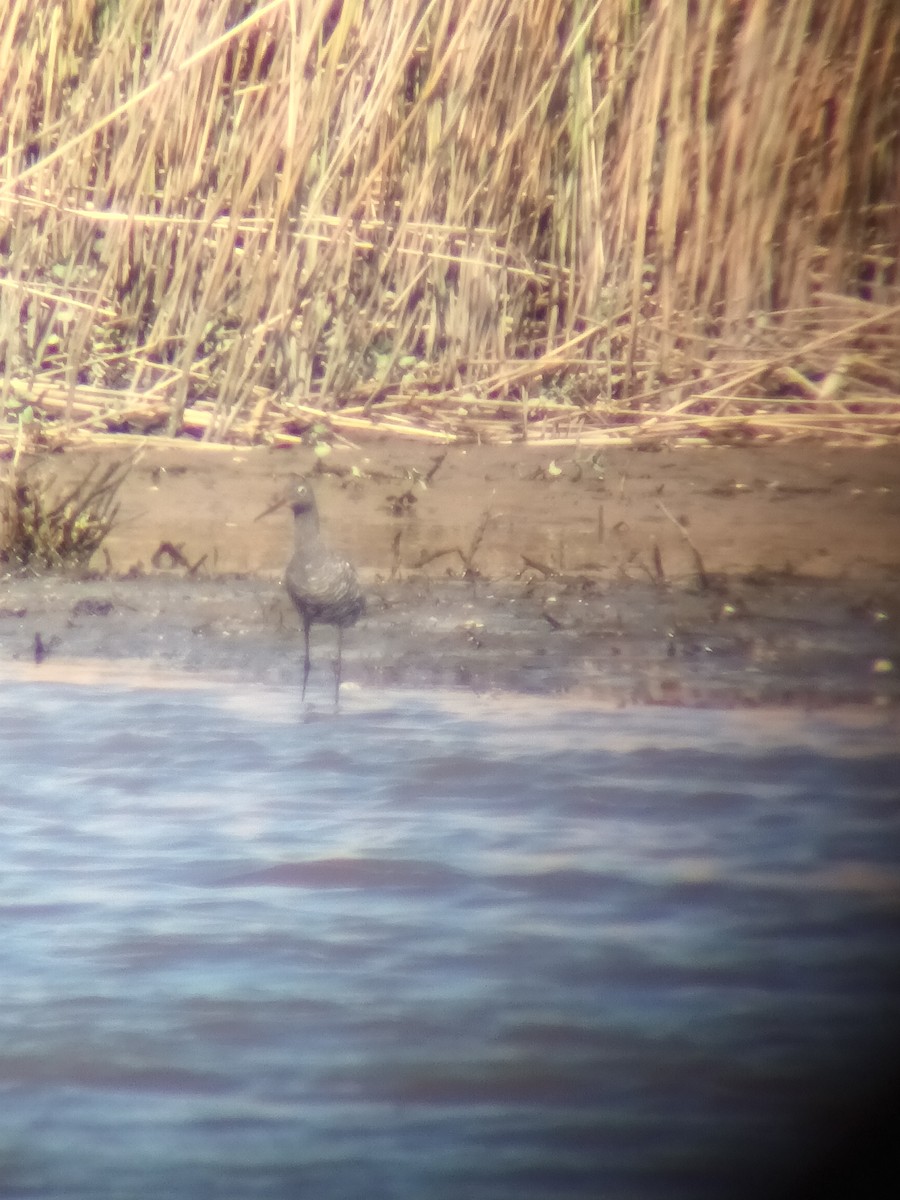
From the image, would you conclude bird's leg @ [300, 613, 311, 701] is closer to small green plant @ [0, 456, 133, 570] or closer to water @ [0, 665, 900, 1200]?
water @ [0, 665, 900, 1200]

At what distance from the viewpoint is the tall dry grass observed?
112 inches

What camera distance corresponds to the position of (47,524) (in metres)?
3.09

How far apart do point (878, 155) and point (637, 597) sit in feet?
2.50

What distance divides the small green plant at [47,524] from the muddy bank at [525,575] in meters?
0.04

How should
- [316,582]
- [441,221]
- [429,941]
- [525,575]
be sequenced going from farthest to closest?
[441,221], [525,575], [316,582], [429,941]

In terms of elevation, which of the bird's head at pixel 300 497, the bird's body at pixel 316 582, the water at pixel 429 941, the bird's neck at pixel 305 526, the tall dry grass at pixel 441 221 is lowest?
the water at pixel 429 941

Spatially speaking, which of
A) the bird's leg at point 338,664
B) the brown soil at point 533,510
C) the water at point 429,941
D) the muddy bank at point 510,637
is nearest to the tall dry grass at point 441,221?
the brown soil at point 533,510

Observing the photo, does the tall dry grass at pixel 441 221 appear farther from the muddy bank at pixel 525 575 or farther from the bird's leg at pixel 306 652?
the bird's leg at pixel 306 652

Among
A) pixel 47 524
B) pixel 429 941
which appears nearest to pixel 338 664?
pixel 47 524

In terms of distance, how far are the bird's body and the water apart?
122 millimetres

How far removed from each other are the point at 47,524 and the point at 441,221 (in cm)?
86

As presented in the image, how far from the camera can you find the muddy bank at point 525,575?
2795 mm

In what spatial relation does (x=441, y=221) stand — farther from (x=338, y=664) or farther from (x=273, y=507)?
(x=338, y=664)

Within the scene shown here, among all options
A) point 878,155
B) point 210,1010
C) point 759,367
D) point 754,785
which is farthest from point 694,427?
point 210,1010
